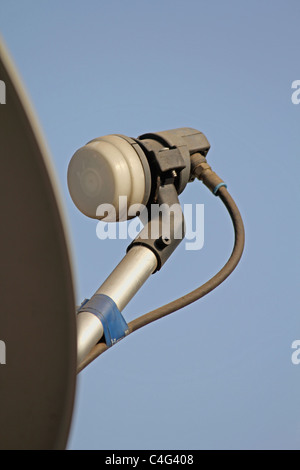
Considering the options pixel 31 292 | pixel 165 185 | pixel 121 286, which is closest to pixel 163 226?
pixel 165 185

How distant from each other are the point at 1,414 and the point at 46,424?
60mm

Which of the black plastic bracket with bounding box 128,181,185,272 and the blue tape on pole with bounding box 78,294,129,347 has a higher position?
the black plastic bracket with bounding box 128,181,185,272

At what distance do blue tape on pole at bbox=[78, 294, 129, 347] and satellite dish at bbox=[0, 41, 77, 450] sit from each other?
0.71m

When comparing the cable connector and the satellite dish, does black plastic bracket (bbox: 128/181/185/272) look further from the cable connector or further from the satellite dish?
the satellite dish

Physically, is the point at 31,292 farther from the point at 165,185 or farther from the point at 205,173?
the point at 205,173

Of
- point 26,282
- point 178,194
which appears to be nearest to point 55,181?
point 26,282

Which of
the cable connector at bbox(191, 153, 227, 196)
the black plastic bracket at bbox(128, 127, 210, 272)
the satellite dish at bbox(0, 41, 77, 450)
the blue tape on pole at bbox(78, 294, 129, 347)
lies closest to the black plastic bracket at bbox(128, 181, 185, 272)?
the black plastic bracket at bbox(128, 127, 210, 272)

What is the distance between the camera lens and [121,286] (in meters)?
1.51

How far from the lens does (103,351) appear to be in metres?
1.42

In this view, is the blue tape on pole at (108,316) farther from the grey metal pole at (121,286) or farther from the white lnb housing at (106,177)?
the white lnb housing at (106,177)

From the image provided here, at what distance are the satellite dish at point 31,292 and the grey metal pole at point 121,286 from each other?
63cm

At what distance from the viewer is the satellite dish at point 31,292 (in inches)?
23.1

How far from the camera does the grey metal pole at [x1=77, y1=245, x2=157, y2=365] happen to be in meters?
1.39

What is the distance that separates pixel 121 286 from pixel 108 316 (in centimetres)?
9
